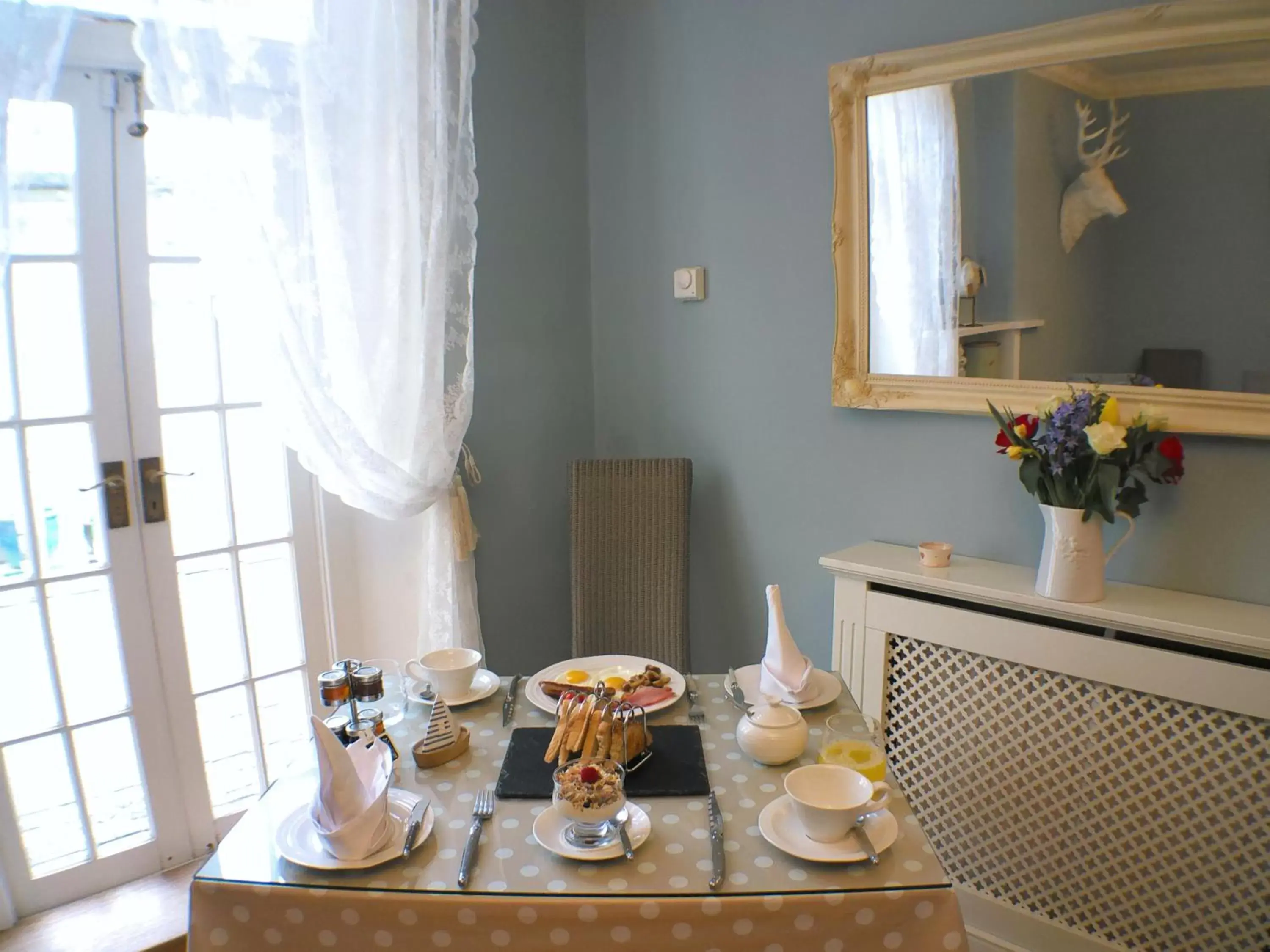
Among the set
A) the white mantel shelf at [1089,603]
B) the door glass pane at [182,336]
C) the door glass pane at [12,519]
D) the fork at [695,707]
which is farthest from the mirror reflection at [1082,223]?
the door glass pane at [12,519]

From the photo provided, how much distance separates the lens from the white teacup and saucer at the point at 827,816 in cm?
113

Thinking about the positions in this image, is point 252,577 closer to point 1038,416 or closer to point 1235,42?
point 1038,416

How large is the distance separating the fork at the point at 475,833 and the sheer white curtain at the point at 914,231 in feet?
4.54

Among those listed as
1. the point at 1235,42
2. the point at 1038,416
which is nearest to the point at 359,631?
the point at 1038,416

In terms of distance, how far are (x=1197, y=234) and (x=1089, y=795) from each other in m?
1.13

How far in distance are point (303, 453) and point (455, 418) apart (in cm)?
41

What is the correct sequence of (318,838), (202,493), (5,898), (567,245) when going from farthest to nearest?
(567,245), (202,493), (5,898), (318,838)

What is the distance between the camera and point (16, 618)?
6.48 feet

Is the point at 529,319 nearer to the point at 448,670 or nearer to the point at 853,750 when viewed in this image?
the point at 448,670

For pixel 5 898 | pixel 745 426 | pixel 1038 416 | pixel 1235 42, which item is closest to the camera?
pixel 1235 42

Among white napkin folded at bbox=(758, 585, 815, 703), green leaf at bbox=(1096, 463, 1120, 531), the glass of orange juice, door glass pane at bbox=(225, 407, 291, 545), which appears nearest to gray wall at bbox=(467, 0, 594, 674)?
door glass pane at bbox=(225, 407, 291, 545)

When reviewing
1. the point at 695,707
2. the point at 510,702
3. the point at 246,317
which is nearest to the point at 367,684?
the point at 510,702

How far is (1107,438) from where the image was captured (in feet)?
5.23

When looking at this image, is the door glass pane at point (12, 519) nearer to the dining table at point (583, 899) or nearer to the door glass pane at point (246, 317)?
the door glass pane at point (246, 317)
